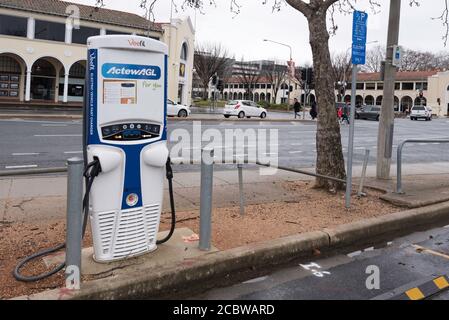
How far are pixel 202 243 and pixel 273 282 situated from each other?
2.76 ft

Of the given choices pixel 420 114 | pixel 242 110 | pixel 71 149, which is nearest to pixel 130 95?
pixel 71 149

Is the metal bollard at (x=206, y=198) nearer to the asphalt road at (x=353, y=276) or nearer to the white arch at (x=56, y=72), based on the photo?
the asphalt road at (x=353, y=276)

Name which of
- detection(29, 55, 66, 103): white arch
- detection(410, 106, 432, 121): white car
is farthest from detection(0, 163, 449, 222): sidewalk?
detection(410, 106, 432, 121): white car

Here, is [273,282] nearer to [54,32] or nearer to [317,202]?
[317,202]

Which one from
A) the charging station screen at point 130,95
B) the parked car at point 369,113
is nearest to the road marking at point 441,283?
the charging station screen at point 130,95

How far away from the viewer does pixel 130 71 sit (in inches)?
165

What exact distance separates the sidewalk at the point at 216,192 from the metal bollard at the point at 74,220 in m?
2.26

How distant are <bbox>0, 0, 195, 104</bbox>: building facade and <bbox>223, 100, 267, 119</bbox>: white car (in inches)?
354

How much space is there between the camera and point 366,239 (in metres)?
6.05

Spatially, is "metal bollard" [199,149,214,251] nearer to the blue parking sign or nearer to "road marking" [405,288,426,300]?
"road marking" [405,288,426,300]

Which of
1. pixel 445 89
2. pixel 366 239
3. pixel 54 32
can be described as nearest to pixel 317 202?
pixel 366 239

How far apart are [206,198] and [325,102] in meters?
3.86

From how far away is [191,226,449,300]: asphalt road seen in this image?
4270 mm
